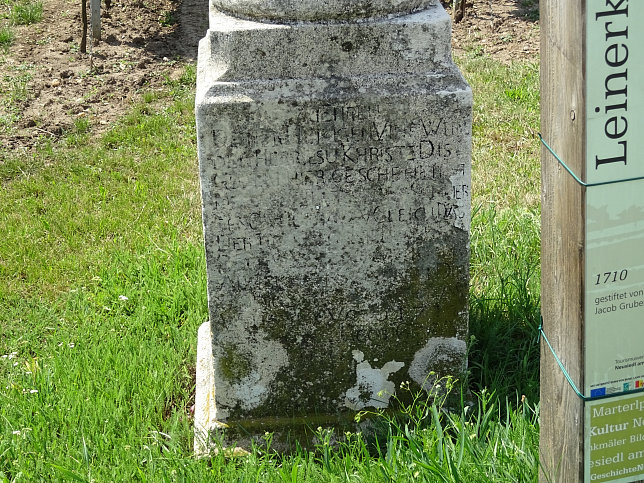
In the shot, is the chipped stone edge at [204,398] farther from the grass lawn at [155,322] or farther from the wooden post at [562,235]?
the wooden post at [562,235]

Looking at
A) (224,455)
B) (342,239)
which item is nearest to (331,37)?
(342,239)

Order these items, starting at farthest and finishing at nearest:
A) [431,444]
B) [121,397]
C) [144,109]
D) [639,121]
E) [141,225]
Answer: [144,109]
[141,225]
[121,397]
[431,444]
[639,121]

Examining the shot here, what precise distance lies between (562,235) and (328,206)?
1.04m

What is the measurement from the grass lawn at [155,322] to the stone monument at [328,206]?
19 centimetres

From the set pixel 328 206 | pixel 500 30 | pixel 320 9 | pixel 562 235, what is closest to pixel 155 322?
pixel 328 206

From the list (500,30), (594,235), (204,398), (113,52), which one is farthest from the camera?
(500,30)

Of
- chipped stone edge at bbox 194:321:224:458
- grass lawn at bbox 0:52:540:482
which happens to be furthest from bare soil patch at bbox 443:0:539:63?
chipped stone edge at bbox 194:321:224:458

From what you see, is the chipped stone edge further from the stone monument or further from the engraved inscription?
the engraved inscription

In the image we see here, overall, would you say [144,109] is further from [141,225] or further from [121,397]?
[121,397]

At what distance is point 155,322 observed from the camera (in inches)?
156

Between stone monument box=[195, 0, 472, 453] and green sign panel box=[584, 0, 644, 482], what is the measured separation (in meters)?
0.97

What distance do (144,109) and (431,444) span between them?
443 centimetres

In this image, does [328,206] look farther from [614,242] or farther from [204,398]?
[614,242]

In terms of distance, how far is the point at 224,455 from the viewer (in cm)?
306
